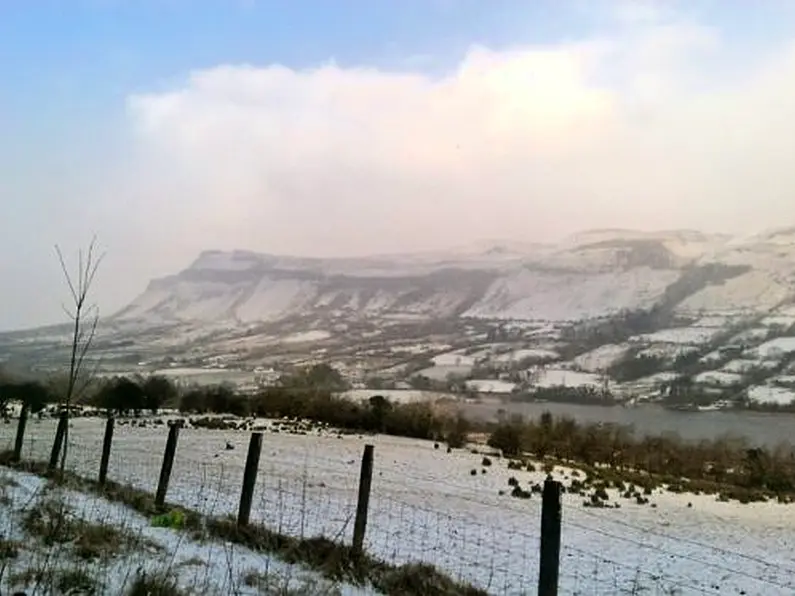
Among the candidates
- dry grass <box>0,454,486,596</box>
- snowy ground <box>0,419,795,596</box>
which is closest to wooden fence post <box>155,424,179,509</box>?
snowy ground <box>0,419,795,596</box>

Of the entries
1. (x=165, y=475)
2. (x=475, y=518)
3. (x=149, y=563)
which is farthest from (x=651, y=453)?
(x=149, y=563)

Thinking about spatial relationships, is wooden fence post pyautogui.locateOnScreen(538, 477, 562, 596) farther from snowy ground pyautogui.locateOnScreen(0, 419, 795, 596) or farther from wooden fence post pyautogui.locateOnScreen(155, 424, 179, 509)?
wooden fence post pyautogui.locateOnScreen(155, 424, 179, 509)

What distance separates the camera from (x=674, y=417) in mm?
77375

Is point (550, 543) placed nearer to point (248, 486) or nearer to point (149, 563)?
point (149, 563)

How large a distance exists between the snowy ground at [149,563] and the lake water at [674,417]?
4433 cm

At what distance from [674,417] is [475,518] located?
214 feet

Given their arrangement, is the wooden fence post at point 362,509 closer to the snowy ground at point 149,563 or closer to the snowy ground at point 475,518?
the snowy ground at point 475,518

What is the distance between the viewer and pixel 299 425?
46.1 m

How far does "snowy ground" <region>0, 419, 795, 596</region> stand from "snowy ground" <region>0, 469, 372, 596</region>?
1.86 metres

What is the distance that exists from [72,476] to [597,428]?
3600 cm

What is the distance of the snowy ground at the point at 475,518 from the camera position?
12047 millimetres

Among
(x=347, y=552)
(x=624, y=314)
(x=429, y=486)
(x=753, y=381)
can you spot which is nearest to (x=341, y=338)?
(x=624, y=314)

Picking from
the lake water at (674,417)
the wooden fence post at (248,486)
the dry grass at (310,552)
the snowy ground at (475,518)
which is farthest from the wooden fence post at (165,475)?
the lake water at (674,417)

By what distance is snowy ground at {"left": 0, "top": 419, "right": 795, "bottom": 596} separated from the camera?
12047mm
